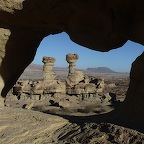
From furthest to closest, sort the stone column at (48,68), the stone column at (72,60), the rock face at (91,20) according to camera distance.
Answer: the stone column at (72,60) → the stone column at (48,68) → the rock face at (91,20)

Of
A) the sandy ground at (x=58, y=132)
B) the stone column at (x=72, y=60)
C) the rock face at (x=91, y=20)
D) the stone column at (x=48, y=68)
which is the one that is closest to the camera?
the sandy ground at (x=58, y=132)

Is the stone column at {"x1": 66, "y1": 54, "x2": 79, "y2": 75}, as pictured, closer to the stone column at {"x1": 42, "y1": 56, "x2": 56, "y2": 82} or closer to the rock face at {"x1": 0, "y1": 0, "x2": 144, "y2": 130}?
the stone column at {"x1": 42, "y1": 56, "x2": 56, "y2": 82}

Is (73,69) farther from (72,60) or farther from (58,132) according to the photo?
(58,132)

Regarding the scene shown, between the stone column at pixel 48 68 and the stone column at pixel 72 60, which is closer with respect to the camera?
the stone column at pixel 48 68

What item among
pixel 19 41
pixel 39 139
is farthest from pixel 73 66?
pixel 39 139

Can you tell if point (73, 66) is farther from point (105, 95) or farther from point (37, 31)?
point (37, 31)

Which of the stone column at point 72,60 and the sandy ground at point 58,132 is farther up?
the stone column at point 72,60

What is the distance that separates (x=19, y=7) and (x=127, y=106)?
3.05m

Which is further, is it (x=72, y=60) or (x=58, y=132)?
(x=72, y=60)

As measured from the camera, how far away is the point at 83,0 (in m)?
5.04

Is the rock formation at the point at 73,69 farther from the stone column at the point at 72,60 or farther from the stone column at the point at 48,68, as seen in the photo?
the stone column at the point at 48,68

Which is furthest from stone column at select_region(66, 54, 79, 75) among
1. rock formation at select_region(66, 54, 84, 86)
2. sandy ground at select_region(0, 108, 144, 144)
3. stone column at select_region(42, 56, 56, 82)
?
sandy ground at select_region(0, 108, 144, 144)

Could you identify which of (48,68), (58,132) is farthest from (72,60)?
(58,132)

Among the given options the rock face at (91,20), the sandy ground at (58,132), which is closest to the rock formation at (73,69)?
the rock face at (91,20)
